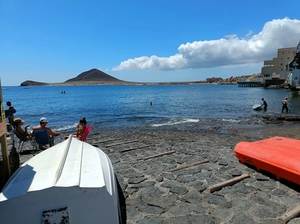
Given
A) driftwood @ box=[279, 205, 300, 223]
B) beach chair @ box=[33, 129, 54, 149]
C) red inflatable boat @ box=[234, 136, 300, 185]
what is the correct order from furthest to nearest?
1. beach chair @ box=[33, 129, 54, 149]
2. red inflatable boat @ box=[234, 136, 300, 185]
3. driftwood @ box=[279, 205, 300, 223]

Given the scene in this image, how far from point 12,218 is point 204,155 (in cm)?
601

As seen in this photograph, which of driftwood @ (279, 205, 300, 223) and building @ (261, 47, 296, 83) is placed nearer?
driftwood @ (279, 205, 300, 223)

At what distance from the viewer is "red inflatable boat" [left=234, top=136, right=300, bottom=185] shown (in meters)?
5.06

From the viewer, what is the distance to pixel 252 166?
6418 millimetres

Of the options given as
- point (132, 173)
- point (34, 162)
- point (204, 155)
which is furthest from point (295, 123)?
point (34, 162)

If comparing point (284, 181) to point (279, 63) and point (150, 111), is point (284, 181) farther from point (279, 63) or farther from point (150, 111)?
point (279, 63)

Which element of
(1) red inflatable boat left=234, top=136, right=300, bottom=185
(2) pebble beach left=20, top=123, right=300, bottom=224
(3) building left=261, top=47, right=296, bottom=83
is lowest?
(2) pebble beach left=20, top=123, right=300, bottom=224

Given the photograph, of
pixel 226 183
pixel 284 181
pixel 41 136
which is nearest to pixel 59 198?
pixel 226 183

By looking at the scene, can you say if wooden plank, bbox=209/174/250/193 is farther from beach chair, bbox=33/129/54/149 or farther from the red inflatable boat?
beach chair, bbox=33/129/54/149

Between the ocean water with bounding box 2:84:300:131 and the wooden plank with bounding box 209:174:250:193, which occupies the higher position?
the wooden plank with bounding box 209:174:250:193

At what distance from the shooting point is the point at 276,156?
563 centimetres

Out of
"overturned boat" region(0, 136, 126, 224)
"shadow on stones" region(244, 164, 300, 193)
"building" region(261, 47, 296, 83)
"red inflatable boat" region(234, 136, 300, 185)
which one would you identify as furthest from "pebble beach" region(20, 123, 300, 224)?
"building" region(261, 47, 296, 83)

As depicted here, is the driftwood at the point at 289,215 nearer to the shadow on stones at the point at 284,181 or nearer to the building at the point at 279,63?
the shadow on stones at the point at 284,181

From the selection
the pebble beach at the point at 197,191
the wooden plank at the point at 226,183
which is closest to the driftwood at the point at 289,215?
the pebble beach at the point at 197,191
